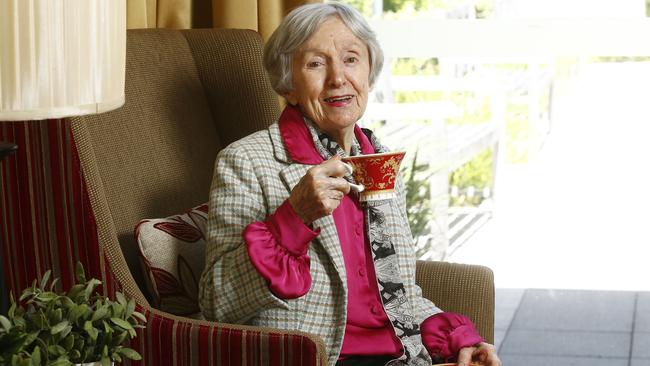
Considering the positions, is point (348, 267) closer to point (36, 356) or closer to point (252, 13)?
point (36, 356)

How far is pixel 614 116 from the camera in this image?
301 cm

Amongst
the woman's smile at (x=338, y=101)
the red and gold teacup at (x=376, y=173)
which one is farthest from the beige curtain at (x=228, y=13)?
the red and gold teacup at (x=376, y=173)

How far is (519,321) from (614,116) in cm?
73

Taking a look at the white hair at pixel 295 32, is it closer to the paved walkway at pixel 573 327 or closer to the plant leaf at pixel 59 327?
the plant leaf at pixel 59 327

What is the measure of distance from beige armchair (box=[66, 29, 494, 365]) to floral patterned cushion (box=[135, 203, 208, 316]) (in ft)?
0.16

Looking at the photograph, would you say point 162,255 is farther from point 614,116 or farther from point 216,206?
point 614,116

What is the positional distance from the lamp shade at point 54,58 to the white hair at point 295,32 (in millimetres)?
790

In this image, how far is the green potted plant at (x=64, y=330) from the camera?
133 cm

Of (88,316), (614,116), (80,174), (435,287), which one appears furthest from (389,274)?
(614,116)

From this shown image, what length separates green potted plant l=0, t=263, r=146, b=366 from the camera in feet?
4.35

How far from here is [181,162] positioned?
2293mm

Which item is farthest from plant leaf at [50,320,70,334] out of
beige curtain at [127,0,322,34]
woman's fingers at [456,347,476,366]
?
beige curtain at [127,0,322,34]

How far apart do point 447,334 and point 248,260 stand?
0.52m

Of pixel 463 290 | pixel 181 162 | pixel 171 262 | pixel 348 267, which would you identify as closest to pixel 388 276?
pixel 348 267
